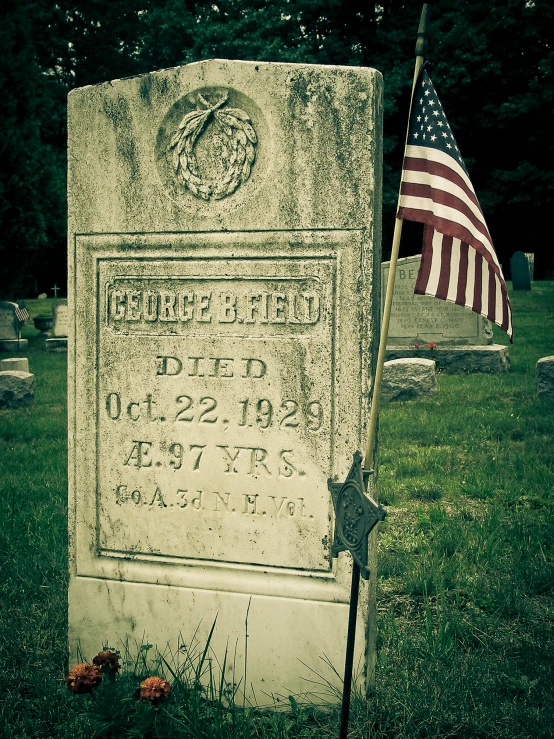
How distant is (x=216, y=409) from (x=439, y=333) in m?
9.19

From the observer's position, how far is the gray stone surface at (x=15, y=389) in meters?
9.48

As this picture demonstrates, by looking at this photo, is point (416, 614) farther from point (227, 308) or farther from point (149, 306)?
point (149, 306)

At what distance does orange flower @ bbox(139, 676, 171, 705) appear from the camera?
8.48 ft

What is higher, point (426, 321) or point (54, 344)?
point (426, 321)

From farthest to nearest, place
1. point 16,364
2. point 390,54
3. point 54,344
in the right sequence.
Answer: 1. point 390,54
2. point 54,344
3. point 16,364

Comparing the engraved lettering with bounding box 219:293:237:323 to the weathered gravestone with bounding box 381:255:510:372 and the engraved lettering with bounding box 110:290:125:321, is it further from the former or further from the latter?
the weathered gravestone with bounding box 381:255:510:372

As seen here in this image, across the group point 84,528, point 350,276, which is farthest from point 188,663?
point 350,276

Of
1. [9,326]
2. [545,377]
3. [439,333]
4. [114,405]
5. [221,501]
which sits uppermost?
[114,405]

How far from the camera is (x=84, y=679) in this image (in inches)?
101

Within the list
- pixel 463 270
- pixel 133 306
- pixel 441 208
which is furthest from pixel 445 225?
pixel 133 306

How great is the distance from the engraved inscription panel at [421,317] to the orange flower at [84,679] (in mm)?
9478

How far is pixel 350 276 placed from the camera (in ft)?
9.24

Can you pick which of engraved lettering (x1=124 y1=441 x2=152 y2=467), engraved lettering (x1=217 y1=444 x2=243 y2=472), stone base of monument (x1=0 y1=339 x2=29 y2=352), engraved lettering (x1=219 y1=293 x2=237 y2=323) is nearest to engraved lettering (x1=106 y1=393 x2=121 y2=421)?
engraved lettering (x1=124 y1=441 x2=152 y2=467)

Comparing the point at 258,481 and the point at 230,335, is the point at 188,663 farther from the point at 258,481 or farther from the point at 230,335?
the point at 230,335
